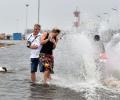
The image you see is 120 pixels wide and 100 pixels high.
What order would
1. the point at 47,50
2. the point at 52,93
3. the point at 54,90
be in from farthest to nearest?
the point at 47,50 → the point at 54,90 → the point at 52,93

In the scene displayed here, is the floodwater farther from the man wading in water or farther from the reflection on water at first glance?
the man wading in water

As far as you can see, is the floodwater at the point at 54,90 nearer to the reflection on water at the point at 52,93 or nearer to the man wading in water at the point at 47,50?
the reflection on water at the point at 52,93

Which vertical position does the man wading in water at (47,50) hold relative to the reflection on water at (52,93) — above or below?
above

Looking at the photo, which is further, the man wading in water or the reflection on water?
the man wading in water

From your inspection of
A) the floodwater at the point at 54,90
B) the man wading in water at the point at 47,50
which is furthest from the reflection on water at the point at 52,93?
the man wading in water at the point at 47,50

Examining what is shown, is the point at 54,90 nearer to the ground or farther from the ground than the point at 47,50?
nearer to the ground

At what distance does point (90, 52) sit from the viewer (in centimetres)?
1728

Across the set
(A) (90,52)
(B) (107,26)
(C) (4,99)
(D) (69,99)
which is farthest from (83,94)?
(B) (107,26)

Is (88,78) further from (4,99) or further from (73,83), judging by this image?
(4,99)

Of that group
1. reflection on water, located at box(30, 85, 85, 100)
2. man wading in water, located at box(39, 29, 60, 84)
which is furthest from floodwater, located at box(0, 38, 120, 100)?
man wading in water, located at box(39, 29, 60, 84)

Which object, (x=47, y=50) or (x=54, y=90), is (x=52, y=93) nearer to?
(x=54, y=90)

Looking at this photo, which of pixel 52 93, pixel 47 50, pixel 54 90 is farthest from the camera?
pixel 47 50

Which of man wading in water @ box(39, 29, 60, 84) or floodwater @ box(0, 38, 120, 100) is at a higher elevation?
man wading in water @ box(39, 29, 60, 84)

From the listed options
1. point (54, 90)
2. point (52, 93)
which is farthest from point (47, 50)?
point (52, 93)
